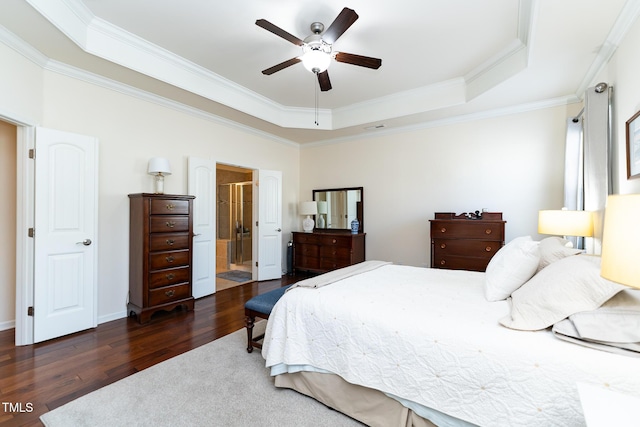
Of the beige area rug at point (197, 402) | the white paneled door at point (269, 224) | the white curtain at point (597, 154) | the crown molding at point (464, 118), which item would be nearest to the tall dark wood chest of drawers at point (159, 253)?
the beige area rug at point (197, 402)

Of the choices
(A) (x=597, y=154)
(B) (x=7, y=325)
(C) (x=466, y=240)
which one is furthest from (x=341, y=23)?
(B) (x=7, y=325)

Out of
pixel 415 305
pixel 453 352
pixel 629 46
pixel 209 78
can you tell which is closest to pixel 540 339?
pixel 453 352

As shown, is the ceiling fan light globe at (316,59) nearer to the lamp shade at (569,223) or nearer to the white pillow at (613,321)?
the white pillow at (613,321)

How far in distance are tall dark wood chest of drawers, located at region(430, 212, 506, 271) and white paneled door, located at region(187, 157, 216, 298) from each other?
10.3 ft

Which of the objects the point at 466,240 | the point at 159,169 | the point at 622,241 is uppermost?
the point at 159,169

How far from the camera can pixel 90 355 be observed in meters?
2.43

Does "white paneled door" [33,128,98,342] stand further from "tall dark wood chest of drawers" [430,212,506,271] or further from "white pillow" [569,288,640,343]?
"tall dark wood chest of drawers" [430,212,506,271]

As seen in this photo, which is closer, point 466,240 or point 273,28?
point 273,28

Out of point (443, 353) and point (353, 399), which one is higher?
point (443, 353)

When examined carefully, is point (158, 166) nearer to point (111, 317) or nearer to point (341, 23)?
point (111, 317)

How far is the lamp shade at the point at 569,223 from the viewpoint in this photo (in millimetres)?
2674

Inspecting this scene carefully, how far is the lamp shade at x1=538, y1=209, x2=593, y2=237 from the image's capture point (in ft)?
8.77

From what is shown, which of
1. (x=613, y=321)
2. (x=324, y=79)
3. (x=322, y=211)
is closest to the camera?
(x=613, y=321)

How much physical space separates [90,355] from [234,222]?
14.9ft
